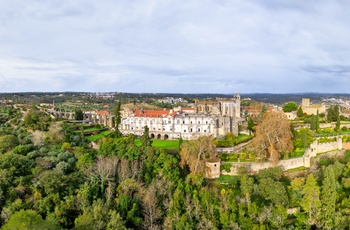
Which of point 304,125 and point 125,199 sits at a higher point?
point 304,125

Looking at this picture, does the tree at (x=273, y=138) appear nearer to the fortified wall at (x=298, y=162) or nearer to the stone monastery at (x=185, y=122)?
the fortified wall at (x=298, y=162)

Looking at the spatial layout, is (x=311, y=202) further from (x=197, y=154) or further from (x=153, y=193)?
(x=153, y=193)

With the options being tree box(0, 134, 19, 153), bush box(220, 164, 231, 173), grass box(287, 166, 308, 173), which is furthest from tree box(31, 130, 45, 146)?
grass box(287, 166, 308, 173)

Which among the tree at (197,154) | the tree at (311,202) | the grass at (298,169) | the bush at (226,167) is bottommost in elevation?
the tree at (311,202)

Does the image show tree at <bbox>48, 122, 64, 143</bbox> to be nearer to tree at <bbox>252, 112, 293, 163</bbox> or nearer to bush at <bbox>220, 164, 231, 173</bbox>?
bush at <bbox>220, 164, 231, 173</bbox>

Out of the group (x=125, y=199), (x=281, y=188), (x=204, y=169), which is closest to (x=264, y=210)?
(x=281, y=188)

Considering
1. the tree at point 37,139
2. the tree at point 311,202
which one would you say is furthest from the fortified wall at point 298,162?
the tree at point 37,139

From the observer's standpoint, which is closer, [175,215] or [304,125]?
[175,215]

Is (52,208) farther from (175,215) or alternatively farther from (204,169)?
(204,169)
